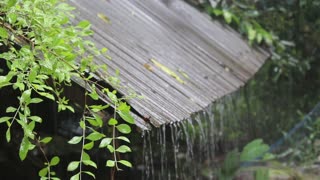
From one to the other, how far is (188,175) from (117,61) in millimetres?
3556

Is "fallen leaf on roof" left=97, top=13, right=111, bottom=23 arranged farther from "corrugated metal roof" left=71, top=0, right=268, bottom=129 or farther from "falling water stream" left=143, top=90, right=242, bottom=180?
"falling water stream" left=143, top=90, right=242, bottom=180

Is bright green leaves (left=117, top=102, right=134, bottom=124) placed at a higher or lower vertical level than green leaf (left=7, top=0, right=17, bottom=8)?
lower

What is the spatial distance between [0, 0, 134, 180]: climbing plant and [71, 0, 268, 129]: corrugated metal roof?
22cm

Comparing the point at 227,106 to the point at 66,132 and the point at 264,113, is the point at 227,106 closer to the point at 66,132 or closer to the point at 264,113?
the point at 264,113

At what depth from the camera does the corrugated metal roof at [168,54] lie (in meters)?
4.01

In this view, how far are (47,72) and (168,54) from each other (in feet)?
7.57

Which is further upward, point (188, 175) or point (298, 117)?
point (298, 117)

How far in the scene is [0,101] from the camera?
16.1ft

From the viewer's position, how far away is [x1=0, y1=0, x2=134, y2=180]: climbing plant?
10.0 ft

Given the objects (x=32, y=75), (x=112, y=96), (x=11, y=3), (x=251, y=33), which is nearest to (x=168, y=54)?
(x=112, y=96)

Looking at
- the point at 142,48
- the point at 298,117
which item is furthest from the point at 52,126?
the point at 298,117

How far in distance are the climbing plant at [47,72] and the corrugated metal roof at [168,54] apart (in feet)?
0.73

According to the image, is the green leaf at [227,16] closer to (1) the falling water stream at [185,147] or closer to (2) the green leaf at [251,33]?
(2) the green leaf at [251,33]

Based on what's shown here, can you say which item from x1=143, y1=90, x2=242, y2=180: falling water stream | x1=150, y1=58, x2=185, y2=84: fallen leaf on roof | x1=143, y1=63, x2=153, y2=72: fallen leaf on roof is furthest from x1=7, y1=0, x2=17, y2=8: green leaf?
x1=150, y1=58, x2=185, y2=84: fallen leaf on roof
